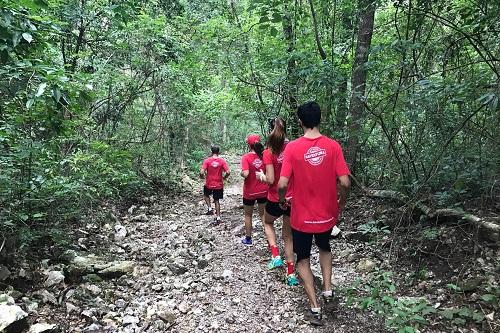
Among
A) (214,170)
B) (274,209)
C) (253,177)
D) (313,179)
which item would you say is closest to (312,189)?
(313,179)

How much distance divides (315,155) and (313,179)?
0.26m

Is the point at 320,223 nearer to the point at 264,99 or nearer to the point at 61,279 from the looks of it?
the point at 61,279

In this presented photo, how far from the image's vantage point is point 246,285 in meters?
5.56

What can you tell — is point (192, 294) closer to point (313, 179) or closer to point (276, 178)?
point (276, 178)

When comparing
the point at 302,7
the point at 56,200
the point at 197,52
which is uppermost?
the point at 302,7

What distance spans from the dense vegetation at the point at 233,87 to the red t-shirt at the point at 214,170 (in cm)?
200

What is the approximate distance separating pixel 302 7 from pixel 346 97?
3397 mm

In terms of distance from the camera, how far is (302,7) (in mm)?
10484

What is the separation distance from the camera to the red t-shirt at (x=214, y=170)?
965 centimetres

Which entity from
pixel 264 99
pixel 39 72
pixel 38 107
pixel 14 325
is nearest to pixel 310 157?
pixel 39 72

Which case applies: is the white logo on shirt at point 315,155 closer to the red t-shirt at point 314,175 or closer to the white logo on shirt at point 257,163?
the red t-shirt at point 314,175

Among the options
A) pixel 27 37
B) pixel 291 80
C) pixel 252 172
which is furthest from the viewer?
pixel 291 80

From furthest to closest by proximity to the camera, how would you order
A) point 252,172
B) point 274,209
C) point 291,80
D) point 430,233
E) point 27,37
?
point 291,80 → point 252,172 → point 274,209 → point 430,233 → point 27,37

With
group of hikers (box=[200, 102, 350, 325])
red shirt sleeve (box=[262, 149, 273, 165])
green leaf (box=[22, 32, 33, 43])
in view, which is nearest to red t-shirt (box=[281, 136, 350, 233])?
group of hikers (box=[200, 102, 350, 325])
